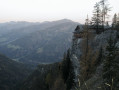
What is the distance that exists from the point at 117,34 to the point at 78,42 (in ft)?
44.1

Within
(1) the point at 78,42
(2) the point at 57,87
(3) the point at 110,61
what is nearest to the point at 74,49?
(1) the point at 78,42

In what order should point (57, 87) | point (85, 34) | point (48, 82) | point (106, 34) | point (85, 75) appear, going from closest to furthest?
point (85, 75) → point (85, 34) → point (106, 34) → point (57, 87) → point (48, 82)

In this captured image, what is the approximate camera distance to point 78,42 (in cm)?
5891

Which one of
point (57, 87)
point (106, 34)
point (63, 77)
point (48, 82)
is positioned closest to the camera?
point (106, 34)

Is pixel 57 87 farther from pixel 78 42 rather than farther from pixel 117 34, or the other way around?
pixel 117 34

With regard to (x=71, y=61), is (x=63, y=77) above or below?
below

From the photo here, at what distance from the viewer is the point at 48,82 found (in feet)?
316

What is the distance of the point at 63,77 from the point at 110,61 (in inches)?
2108

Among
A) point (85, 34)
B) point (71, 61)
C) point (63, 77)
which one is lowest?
point (63, 77)

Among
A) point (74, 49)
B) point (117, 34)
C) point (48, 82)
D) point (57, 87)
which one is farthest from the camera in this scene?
point (48, 82)

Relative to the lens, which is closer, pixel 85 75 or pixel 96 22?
pixel 85 75

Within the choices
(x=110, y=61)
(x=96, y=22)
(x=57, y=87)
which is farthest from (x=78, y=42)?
(x=110, y=61)

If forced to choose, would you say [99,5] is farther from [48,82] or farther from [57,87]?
[48,82]

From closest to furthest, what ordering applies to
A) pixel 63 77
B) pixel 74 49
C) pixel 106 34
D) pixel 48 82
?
pixel 106 34
pixel 74 49
pixel 63 77
pixel 48 82
